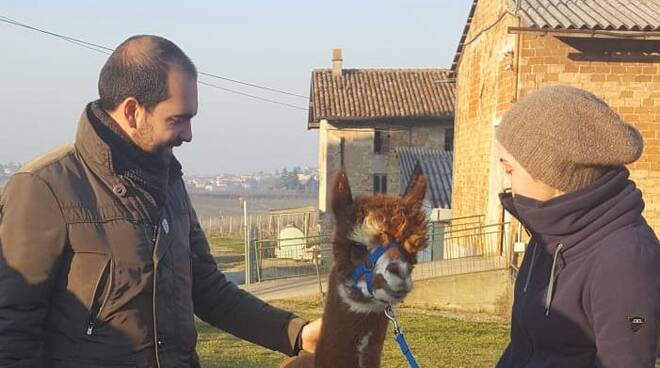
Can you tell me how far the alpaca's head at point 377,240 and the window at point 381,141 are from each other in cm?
3074

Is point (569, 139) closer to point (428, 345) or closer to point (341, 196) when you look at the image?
point (341, 196)

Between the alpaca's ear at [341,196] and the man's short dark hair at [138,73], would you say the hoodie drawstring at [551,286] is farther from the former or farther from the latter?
the man's short dark hair at [138,73]

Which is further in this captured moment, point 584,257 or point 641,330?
point 584,257

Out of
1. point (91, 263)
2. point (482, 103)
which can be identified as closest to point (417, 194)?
point (91, 263)

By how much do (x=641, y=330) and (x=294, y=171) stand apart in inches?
5086

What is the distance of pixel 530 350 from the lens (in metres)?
2.34

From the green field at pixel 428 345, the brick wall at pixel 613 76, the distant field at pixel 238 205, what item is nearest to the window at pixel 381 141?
the brick wall at pixel 613 76

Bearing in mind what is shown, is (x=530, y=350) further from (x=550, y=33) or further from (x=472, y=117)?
(x=472, y=117)

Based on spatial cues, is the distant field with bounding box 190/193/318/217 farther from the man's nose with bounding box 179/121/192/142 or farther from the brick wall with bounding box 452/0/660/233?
the man's nose with bounding box 179/121/192/142

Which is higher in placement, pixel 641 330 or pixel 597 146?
pixel 597 146

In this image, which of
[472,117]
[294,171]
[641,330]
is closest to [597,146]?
[641,330]

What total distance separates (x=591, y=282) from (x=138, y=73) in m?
1.65

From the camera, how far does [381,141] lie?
34031mm

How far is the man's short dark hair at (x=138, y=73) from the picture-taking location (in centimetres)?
251
